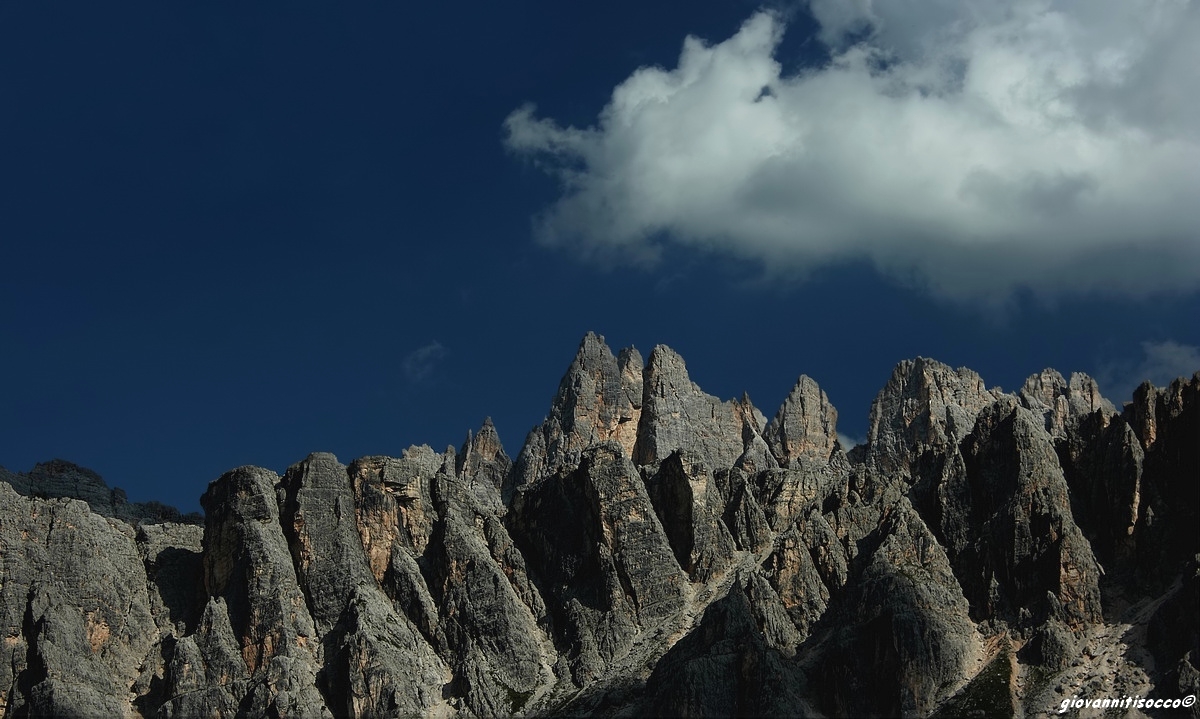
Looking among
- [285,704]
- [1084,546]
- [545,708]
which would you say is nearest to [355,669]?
[285,704]

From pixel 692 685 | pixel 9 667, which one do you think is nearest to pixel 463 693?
pixel 692 685

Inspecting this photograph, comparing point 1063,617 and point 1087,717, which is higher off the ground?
point 1063,617

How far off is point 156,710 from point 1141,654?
115942 millimetres

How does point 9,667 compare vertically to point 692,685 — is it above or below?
above

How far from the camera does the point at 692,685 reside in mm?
179750

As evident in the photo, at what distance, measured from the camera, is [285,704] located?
18912 cm

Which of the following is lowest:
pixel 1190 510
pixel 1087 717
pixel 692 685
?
pixel 1087 717

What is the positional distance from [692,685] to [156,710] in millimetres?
66335

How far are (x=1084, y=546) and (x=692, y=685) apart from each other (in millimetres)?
53284

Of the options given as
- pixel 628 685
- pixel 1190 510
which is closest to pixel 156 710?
pixel 628 685

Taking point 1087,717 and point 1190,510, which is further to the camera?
point 1190,510

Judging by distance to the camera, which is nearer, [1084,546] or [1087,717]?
[1087,717]

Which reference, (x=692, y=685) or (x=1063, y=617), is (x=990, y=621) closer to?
(x=1063, y=617)

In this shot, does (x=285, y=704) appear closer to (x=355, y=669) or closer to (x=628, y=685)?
(x=355, y=669)
